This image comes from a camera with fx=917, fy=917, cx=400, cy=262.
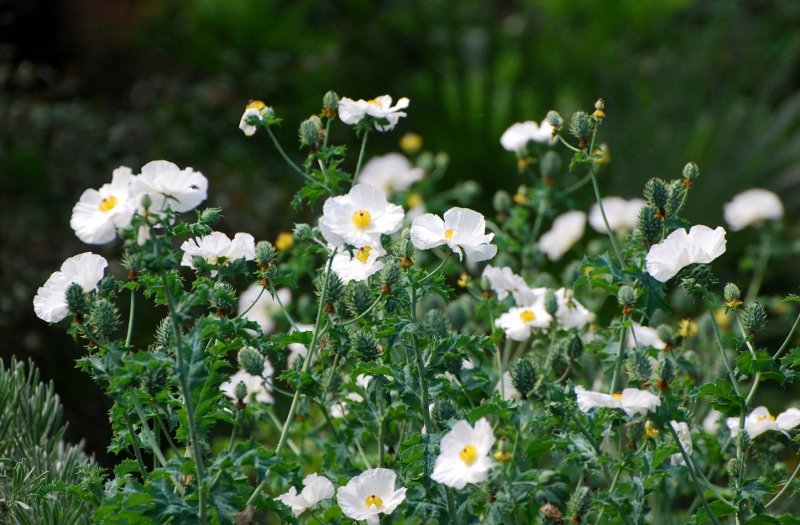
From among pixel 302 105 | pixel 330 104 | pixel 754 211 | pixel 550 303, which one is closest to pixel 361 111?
pixel 330 104

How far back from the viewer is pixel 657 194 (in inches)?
53.1

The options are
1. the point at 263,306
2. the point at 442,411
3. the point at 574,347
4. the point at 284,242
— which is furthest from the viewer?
the point at 263,306

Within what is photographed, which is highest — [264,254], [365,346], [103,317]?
[264,254]

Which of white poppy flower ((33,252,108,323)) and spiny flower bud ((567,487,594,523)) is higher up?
white poppy flower ((33,252,108,323))

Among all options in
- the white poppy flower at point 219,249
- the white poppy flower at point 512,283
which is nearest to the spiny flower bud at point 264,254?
the white poppy flower at point 219,249

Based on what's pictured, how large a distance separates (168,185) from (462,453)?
19.0 inches

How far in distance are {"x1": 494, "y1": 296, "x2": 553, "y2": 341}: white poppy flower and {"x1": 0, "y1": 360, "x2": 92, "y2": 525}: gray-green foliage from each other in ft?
2.39

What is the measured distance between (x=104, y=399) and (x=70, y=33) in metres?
3.97

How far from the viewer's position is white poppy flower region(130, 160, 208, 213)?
111cm

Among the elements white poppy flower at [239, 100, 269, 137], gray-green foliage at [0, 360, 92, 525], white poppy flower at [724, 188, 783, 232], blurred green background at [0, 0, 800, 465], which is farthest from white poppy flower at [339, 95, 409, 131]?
blurred green background at [0, 0, 800, 465]

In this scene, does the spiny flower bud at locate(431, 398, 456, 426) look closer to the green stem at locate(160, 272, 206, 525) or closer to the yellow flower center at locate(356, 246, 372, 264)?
the yellow flower center at locate(356, 246, 372, 264)

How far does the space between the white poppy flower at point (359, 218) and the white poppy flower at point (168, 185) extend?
0.59 feet

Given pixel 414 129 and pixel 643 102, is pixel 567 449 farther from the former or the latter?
pixel 643 102

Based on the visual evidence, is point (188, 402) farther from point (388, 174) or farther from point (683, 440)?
point (388, 174)
